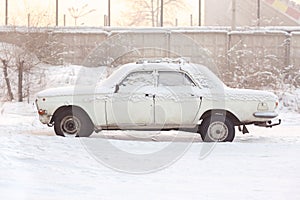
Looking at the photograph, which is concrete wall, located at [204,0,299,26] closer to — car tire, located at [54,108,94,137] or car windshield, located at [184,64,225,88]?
car windshield, located at [184,64,225,88]

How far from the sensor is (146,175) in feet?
24.9

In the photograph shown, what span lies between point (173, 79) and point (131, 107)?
Result: 39.7 inches

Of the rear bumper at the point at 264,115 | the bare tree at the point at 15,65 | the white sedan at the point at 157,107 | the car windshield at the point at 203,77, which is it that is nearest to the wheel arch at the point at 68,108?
the white sedan at the point at 157,107

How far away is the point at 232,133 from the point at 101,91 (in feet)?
8.65

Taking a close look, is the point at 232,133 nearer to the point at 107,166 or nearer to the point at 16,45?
the point at 107,166

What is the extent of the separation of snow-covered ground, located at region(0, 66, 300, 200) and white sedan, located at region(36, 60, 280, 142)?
1.92 feet

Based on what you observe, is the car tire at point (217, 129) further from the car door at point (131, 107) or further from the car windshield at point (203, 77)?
the car door at point (131, 107)

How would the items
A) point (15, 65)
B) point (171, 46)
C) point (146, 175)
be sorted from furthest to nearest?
point (171, 46), point (15, 65), point (146, 175)

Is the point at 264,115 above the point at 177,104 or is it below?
below

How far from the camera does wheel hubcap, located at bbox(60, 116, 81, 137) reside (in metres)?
11.1

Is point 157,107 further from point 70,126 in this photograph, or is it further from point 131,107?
point 70,126

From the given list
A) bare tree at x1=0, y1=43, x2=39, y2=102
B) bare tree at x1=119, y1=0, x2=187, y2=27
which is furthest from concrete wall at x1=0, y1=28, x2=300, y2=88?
bare tree at x1=119, y1=0, x2=187, y2=27

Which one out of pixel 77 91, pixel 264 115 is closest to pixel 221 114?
pixel 264 115

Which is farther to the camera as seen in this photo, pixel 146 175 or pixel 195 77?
pixel 195 77
